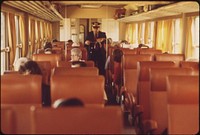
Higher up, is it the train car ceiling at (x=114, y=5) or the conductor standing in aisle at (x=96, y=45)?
the train car ceiling at (x=114, y=5)

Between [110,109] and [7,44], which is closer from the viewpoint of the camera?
[110,109]

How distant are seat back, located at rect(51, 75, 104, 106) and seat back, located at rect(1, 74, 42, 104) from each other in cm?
12

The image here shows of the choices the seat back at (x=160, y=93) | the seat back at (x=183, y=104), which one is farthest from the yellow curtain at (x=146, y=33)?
the seat back at (x=183, y=104)

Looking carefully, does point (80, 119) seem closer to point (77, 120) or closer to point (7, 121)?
point (77, 120)

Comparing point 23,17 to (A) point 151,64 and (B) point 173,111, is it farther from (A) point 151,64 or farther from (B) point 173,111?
(B) point 173,111

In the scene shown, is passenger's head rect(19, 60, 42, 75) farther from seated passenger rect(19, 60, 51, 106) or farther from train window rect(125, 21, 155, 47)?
train window rect(125, 21, 155, 47)

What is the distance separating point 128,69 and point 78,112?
3.41 meters

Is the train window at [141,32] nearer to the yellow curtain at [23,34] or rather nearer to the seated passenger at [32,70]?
the yellow curtain at [23,34]

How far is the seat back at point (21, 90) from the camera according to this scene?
2.52 m

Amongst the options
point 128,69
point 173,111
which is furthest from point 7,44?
point 173,111

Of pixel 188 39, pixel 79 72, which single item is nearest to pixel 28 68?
pixel 79 72

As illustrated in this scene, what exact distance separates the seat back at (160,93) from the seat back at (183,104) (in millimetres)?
525

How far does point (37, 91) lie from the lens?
2.54 metres

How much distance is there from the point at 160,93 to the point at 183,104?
0.76 m
